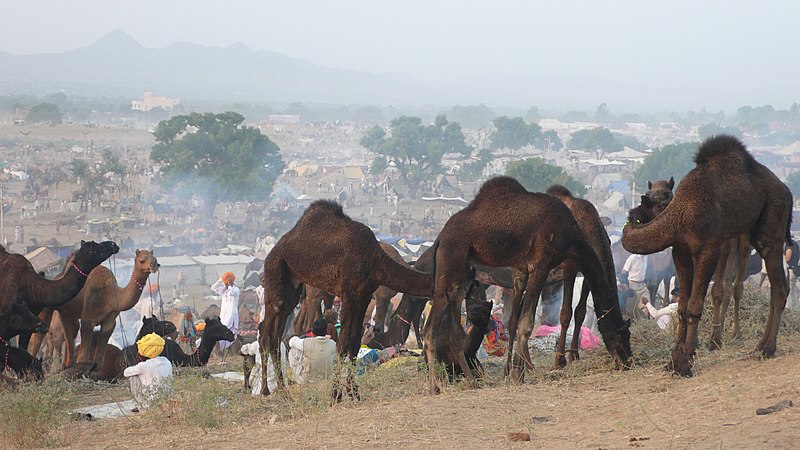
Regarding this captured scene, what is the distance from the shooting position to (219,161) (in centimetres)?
6756

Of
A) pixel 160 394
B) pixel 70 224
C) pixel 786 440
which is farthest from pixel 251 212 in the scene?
pixel 786 440

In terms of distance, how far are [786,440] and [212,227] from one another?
47.1 metres

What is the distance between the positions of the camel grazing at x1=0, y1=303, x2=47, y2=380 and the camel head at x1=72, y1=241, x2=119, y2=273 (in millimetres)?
1253

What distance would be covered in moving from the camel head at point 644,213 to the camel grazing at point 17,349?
20.4 ft

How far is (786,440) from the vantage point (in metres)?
6.20


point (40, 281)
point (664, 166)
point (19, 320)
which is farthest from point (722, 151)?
point (664, 166)

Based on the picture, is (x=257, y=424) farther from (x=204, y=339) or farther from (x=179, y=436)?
(x=204, y=339)

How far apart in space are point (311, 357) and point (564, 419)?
354cm

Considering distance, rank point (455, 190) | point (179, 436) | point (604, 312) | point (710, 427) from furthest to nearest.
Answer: point (455, 190) < point (604, 312) < point (179, 436) < point (710, 427)

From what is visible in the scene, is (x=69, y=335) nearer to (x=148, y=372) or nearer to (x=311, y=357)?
(x=148, y=372)

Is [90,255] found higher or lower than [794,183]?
higher

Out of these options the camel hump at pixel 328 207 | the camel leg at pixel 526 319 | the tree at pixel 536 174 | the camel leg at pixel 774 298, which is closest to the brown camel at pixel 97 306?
the camel hump at pixel 328 207

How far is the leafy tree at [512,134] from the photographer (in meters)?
117

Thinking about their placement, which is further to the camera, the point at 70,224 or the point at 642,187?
the point at 642,187
